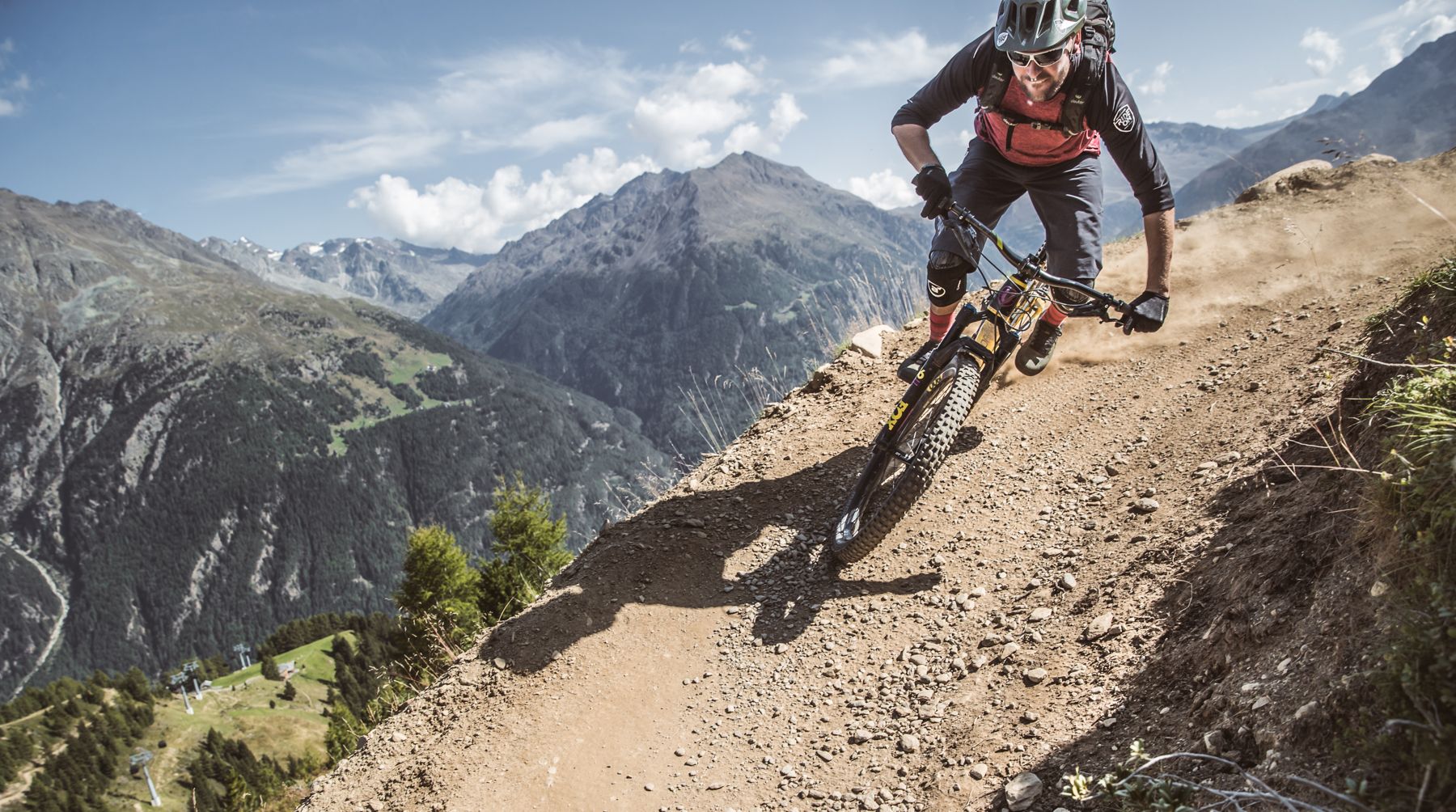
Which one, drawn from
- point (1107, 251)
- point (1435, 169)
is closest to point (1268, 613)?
point (1107, 251)

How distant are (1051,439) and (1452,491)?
4.47 meters

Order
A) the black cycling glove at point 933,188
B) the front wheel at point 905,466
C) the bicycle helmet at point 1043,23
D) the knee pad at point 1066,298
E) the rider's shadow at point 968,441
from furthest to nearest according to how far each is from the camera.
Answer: the rider's shadow at point 968,441, the black cycling glove at point 933,188, the front wheel at point 905,466, the knee pad at point 1066,298, the bicycle helmet at point 1043,23

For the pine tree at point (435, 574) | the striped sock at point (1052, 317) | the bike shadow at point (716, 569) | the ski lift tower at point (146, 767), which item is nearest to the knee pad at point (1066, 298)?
the striped sock at point (1052, 317)

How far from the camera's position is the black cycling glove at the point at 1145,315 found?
14.6ft

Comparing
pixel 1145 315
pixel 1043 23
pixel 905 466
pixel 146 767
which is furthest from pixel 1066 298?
pixel 146 767

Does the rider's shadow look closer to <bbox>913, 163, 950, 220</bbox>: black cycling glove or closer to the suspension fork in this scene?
the suspension fork

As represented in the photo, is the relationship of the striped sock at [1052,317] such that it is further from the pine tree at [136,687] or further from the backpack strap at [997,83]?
the pine tree at [136,687]

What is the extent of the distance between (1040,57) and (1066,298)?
1727mm

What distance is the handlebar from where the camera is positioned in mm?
4516

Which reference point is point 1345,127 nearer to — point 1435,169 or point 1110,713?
point 1435,169

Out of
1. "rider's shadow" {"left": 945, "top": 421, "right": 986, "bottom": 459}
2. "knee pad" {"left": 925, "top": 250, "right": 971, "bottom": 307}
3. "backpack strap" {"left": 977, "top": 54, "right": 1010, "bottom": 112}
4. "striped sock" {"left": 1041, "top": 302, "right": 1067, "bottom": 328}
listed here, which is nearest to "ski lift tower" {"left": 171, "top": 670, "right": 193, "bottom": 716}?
"rider's shadow" {"left": 945, "top": 421, "right": 986, "bottom": 459}

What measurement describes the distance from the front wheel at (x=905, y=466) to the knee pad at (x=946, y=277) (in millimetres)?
1069

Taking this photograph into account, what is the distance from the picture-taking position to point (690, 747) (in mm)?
4434

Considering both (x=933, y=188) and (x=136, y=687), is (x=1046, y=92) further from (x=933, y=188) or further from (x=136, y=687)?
(x=136, y=687)
